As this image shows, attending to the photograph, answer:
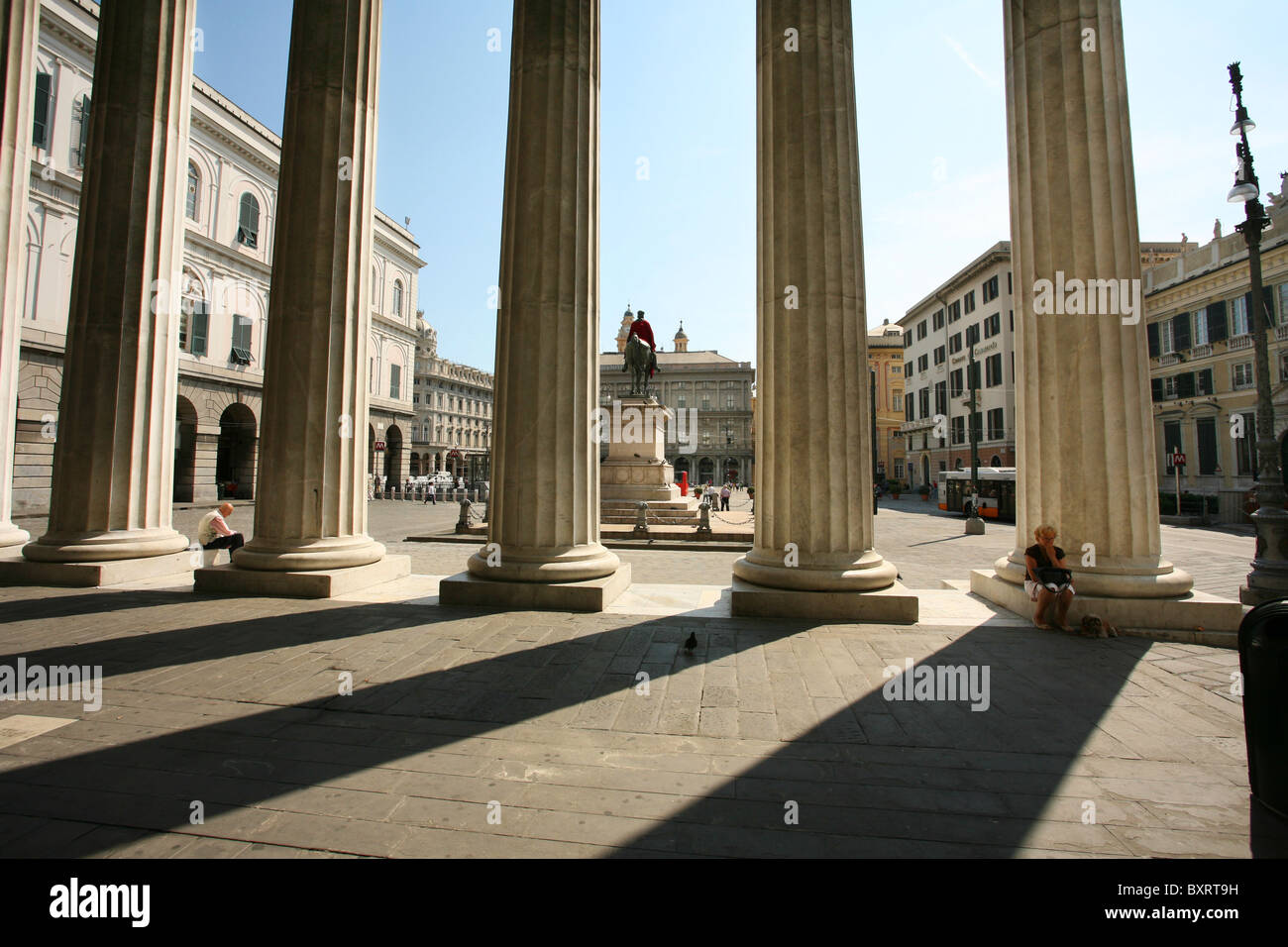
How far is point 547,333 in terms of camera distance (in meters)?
7.46

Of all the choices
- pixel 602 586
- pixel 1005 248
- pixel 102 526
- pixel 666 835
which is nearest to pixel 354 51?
pixel 102 526

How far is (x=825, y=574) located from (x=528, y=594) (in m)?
3.61

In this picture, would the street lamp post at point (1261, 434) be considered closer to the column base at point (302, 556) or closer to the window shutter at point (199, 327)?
the column base at point (302, 556)

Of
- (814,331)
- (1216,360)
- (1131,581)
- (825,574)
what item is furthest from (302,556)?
(1216,360)

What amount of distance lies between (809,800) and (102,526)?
34.2 feet

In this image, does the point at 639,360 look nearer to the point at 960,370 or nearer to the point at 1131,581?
the point at 1131,581

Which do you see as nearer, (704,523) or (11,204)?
(11,204)

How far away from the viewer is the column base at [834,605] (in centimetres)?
669

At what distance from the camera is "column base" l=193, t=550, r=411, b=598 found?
770cm

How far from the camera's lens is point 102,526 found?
855 cm

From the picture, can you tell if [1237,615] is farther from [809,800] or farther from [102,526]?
[102,526]

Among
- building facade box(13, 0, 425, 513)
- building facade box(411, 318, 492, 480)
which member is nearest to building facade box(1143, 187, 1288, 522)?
building facade box(13, 0, 425, 513)
